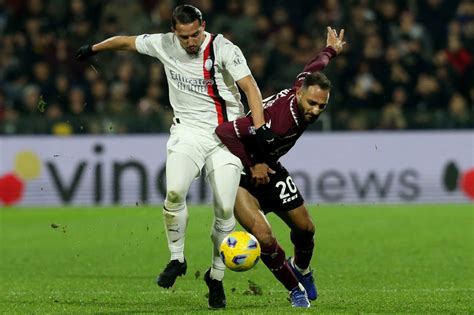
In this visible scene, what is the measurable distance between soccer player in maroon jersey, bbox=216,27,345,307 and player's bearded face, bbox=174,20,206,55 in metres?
0.61

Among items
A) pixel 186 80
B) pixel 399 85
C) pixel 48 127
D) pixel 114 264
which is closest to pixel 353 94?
pixel 399 85

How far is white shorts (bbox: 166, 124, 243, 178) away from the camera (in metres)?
8.57

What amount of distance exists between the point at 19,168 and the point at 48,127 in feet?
2.66

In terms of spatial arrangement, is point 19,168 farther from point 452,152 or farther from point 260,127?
point 260,127

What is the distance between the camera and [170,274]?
27.3 feet

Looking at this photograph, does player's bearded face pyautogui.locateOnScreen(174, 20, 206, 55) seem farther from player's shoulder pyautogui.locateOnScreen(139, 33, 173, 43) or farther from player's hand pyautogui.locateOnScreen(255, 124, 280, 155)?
player's hand pyautogui.locateOnScreen(255, 124, 280, 155)

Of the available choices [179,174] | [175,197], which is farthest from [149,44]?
[175,197]

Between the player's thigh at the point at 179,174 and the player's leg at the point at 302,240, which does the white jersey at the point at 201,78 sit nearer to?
the player's thigh at the point at 179,174

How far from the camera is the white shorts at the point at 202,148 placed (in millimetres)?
8570

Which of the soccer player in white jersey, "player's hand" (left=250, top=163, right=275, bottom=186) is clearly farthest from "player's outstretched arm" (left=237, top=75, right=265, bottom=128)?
"player's hand" (left=250, top=163, right=275, bottom=186)

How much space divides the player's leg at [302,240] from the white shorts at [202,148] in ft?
2.12

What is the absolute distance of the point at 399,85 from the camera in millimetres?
19719

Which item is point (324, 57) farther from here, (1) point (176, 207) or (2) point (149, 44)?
(1) point (176, 207)

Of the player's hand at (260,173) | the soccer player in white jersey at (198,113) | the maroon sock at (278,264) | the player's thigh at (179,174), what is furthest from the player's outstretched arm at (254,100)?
the maroon sock at (278,264)
